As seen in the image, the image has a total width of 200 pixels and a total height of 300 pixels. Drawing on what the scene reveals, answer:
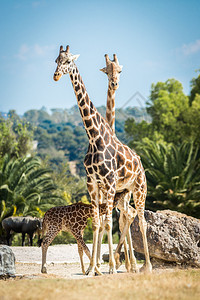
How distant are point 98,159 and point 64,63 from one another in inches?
82.1

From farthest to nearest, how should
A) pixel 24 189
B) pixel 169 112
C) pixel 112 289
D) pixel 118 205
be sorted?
pixel 169 112 → pixel 24 189 → pixel 118 205 → pixel 112 289

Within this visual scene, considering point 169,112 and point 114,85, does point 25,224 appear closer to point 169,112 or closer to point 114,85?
point 114,85

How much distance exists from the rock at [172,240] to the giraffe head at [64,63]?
471 cm

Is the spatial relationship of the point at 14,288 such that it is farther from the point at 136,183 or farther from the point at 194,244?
the point at 194,244

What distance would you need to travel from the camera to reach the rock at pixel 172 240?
9.94 m

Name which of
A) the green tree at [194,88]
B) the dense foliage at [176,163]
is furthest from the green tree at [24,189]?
the green tree at [194,88]

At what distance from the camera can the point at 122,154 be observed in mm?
8469

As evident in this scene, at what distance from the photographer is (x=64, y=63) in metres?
7.84

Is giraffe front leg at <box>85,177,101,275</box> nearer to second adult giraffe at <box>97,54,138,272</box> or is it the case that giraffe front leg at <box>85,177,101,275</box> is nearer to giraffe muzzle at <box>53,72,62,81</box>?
second adult giraffe at <box>97,54,138,272</box>

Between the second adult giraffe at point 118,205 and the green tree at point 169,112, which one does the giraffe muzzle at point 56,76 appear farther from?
the green tree at point 169,112

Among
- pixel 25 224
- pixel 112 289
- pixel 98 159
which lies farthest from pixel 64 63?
pixel 25 224

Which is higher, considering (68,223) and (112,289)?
(68,223)

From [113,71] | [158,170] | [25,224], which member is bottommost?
[25,224]

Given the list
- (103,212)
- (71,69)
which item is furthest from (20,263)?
(71,69)
